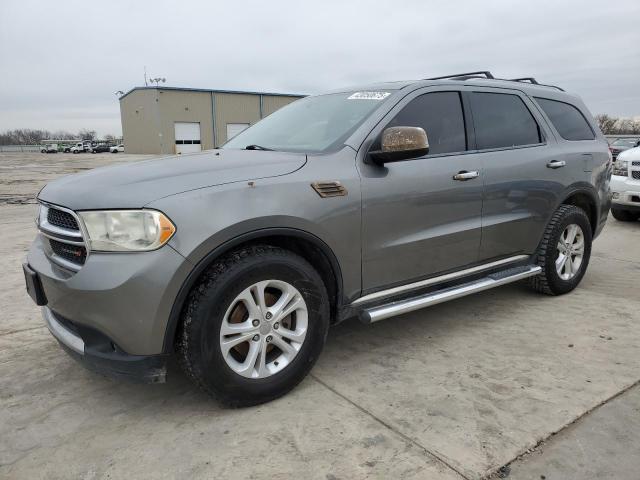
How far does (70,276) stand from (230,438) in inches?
43.3

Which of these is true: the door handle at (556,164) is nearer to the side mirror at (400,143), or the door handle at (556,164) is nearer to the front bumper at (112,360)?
the side mirror at (400,143)

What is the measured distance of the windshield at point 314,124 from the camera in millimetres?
3275

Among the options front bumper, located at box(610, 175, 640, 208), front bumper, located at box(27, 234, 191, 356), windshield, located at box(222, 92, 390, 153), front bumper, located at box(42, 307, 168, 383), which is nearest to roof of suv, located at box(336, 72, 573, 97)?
windshield, located at box(222, 92, 390, 153)

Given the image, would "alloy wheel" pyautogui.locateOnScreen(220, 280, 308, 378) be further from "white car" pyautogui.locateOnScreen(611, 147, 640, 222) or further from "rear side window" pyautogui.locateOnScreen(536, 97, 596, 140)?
"white car" pyautogui.locateOnScreen(611, 147, 640, 222)

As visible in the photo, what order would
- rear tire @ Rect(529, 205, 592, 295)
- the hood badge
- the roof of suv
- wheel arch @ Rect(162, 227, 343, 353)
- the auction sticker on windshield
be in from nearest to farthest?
wheel arch @ Rect(162, 227, 343, 353) < the hood badge < the auction sticker on windshield < the roof of suv < rear tire @ Rect(529, 205, 592, 295)

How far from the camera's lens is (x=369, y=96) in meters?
3.52

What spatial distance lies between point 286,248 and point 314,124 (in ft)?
3.64

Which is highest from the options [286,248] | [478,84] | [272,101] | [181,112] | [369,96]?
[272,101]

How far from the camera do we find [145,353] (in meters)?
2.42

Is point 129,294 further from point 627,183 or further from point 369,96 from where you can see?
point 627,183

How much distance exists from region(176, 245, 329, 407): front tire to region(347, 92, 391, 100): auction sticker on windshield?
4.35ft

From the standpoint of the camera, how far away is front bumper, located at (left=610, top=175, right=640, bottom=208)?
26.9 feet

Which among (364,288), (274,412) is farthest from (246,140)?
(274,412)

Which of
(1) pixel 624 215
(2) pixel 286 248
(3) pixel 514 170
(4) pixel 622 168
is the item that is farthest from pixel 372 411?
(1) pixel 624 215
